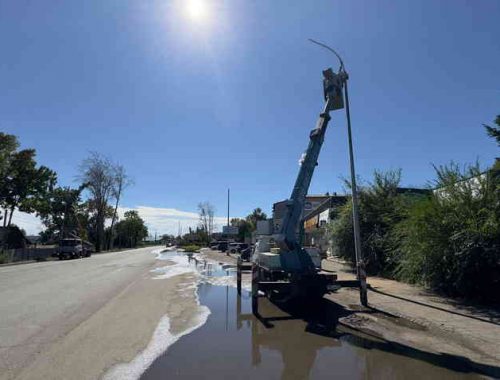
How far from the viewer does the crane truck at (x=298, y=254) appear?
11391mm

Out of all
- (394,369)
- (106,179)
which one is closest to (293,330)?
(394,369)

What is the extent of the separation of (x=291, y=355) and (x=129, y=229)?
13113 centimetres

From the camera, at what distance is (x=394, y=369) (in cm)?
624

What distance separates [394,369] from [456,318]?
3.90 m

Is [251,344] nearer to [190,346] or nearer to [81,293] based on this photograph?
[190,346]

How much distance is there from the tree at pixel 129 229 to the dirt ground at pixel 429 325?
379ft

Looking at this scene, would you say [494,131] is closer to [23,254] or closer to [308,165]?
[308,165]

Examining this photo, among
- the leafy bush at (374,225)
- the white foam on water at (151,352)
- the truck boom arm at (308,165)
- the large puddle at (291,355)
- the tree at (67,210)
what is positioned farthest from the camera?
the tree at (67,210)

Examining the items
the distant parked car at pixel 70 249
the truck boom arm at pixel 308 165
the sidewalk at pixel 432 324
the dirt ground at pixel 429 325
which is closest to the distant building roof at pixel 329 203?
the truck boom arm at pixel 308 165

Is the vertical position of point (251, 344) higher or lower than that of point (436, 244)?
lower

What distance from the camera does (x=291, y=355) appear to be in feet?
23.3

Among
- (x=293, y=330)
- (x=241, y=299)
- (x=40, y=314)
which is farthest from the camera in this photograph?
(x=241, y=299)

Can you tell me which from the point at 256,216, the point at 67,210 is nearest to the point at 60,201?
the point at 67,210

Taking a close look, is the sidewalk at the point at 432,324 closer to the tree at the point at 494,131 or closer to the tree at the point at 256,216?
the tree at the point at 494,131
